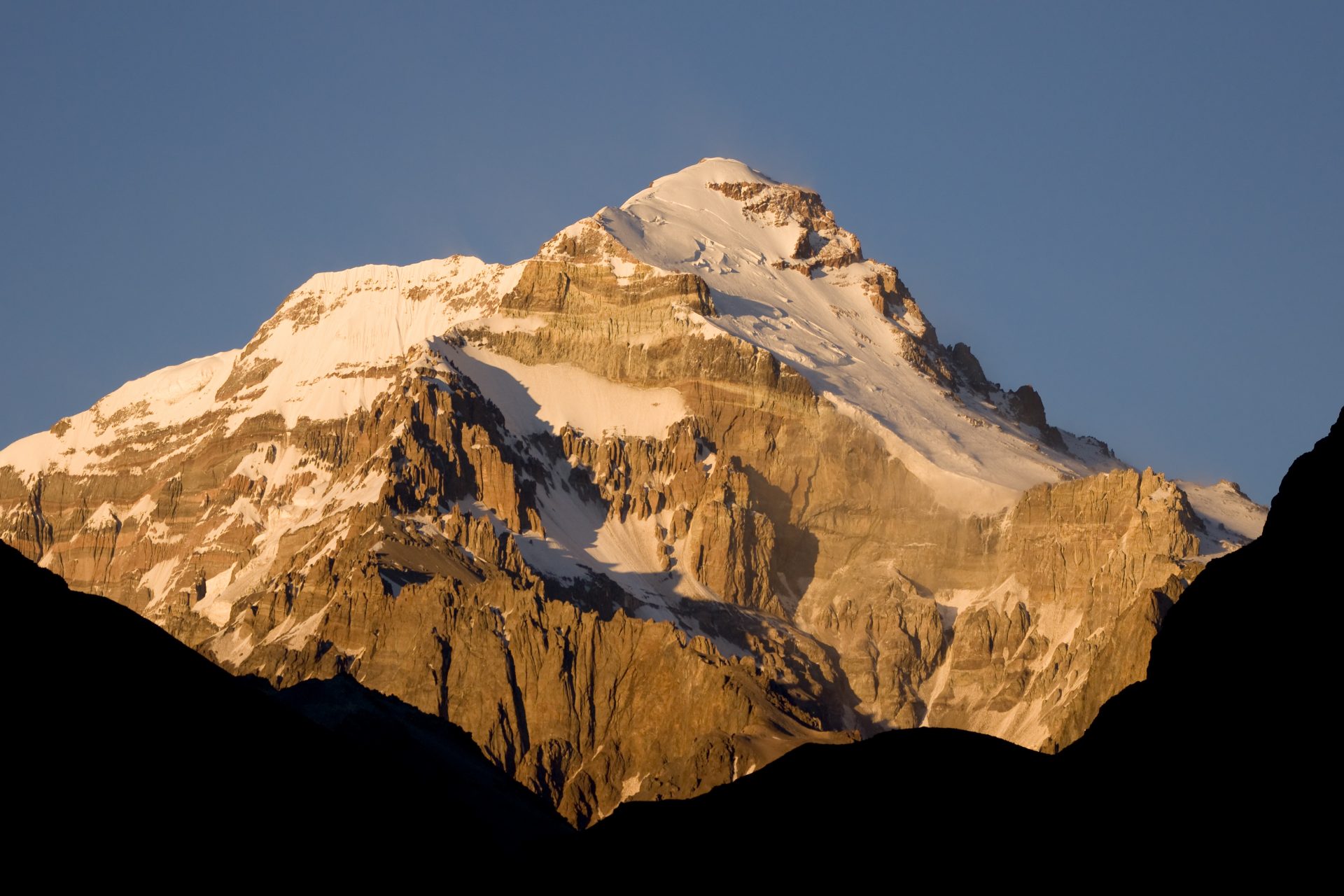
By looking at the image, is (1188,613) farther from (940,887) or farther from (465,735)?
(465,735)

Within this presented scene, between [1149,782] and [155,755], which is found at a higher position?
[1149,782]

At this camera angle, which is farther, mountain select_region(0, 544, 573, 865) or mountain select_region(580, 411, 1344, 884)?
mountain select_region(0, 544, 573, 865)

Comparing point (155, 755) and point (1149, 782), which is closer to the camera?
point (1149, 782)

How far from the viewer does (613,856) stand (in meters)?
87.5

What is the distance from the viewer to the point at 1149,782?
7388 cm

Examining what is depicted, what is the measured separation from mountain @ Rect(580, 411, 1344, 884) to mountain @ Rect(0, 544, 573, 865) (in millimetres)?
9837

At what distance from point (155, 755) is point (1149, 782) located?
2813cm

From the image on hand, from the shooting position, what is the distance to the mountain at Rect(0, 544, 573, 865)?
70812 mm

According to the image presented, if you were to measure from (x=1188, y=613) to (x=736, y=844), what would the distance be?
16.5 m

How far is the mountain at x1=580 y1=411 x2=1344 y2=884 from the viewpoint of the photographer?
223 ft

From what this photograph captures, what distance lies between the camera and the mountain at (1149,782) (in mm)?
68000

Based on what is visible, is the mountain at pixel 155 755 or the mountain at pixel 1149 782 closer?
the mountain at pixel 1149 782

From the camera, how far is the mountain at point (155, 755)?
7081 cm

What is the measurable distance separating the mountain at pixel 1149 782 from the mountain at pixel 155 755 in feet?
32.3
